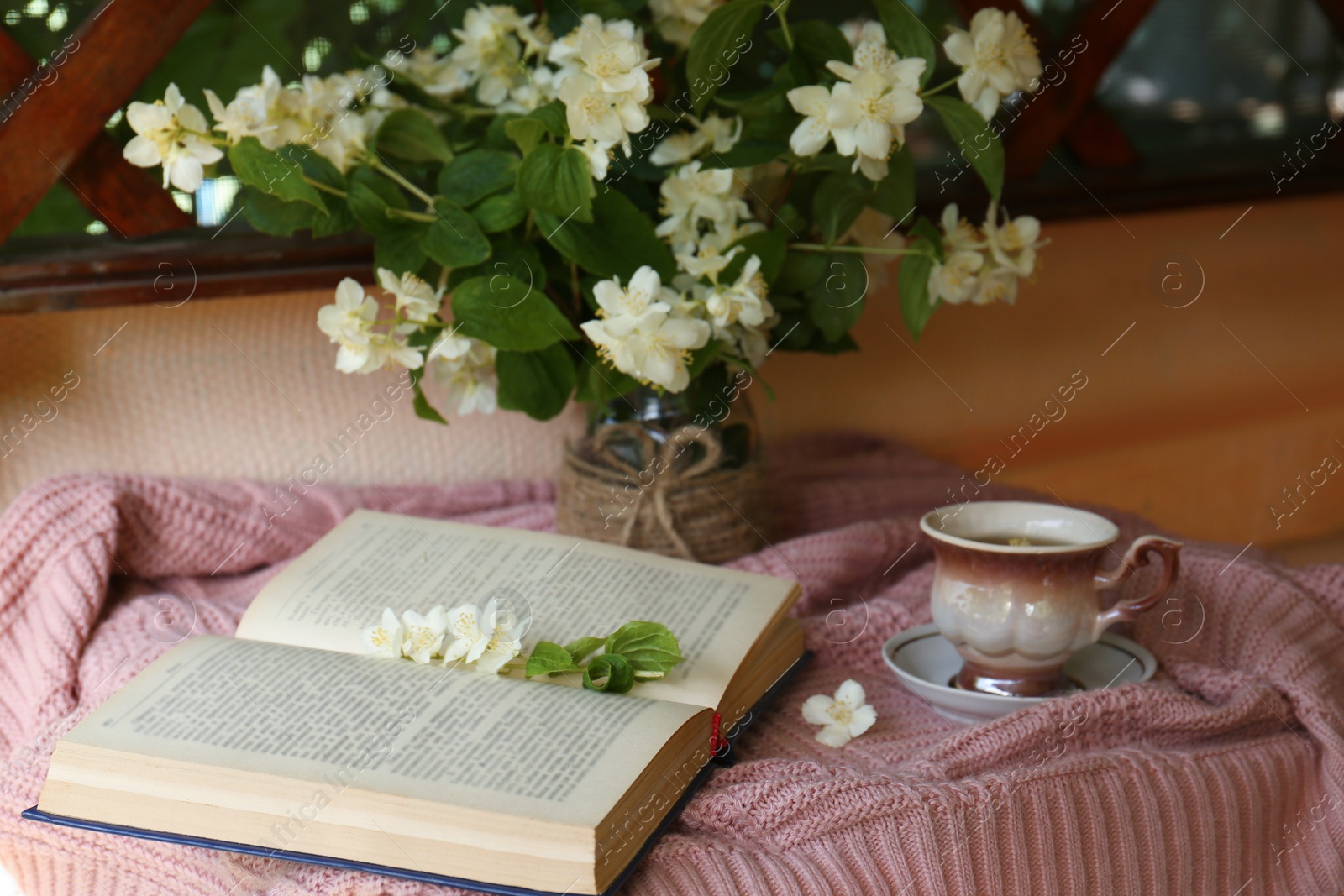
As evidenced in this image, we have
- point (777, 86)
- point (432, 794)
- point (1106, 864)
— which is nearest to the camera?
point (432, 794)

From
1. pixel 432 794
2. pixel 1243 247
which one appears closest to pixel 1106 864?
pixel 432 794

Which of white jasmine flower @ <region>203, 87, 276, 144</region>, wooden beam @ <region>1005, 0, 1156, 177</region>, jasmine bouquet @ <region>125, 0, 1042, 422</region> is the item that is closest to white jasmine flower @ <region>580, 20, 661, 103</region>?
jasmine bouquet @ <region>125, 0, 1042, 422</region>

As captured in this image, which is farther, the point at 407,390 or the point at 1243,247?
the point at 1243,247

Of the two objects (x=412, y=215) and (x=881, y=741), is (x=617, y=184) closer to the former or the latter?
(x=412, y=215)

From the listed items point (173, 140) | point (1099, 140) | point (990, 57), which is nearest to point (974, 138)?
point (990, 57)

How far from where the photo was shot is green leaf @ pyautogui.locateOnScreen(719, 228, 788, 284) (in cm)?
74

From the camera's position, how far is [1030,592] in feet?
2.10

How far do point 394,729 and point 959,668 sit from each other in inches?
14.1

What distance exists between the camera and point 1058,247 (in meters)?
1.37

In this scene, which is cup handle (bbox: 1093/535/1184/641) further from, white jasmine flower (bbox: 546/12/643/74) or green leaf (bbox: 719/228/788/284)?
white jasmine flower (bbox: 546/12/643/74)

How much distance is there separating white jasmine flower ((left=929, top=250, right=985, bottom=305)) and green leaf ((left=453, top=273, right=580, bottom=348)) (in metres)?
0.25

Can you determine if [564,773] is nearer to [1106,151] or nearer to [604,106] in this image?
[604,106]

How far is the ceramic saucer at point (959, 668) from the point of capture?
66 cm

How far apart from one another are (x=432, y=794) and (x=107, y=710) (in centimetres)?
18
